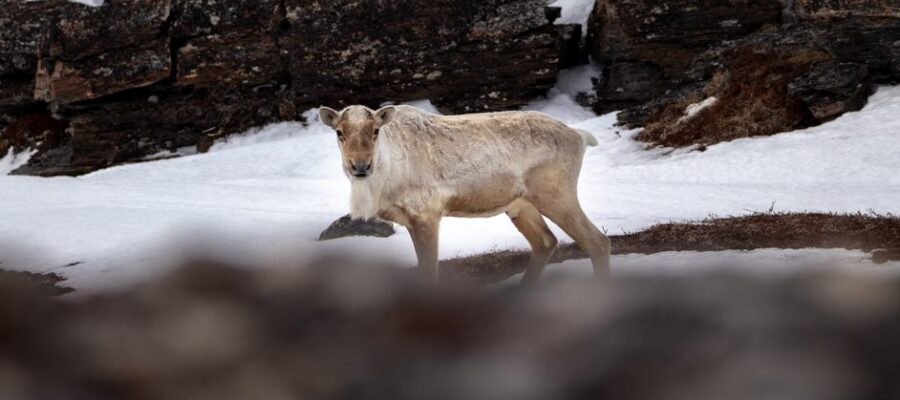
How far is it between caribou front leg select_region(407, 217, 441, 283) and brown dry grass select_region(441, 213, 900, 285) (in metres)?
1.69

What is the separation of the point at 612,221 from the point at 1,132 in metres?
29.6

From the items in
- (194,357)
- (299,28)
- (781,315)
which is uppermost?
(194,357)

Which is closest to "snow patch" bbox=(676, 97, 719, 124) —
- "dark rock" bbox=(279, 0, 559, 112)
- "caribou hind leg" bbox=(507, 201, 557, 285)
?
"dark rock" bbox=(279, 0, 559, 112)

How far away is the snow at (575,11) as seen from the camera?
117ft

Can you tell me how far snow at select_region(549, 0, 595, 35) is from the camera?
1400 inches

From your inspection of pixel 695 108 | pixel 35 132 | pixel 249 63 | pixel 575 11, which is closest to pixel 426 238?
pixel 695 108

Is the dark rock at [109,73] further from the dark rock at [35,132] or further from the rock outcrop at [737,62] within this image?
the rock outcrop at [737,62]

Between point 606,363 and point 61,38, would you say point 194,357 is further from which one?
point 61,38

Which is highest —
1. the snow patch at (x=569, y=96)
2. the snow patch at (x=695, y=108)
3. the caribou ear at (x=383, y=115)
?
the caribou ear at (x=383, y=115)

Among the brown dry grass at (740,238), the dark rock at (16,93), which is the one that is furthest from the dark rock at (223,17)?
the brown dry grass at (740,238)

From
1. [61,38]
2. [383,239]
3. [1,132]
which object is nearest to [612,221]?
[383,239]

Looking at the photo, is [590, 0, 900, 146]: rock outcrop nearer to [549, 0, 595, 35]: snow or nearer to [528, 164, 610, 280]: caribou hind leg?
[549, 0, 595, 35]: snow

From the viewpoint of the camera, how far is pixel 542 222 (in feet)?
35.3

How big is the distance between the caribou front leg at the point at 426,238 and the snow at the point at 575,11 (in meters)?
26.7
